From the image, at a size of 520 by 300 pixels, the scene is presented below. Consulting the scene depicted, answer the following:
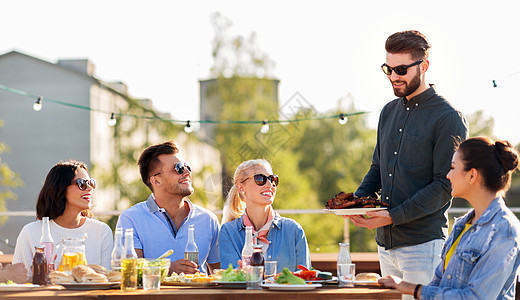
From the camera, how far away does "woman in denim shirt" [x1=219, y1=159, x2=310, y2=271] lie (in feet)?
13.1

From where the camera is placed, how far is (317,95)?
27.4m

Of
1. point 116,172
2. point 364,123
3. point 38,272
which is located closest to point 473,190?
point 38,272

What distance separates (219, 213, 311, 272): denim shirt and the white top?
2.27 ft

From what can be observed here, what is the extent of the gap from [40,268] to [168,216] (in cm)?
111

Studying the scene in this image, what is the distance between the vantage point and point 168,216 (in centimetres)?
435

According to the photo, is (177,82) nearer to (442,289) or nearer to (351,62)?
(351,62)

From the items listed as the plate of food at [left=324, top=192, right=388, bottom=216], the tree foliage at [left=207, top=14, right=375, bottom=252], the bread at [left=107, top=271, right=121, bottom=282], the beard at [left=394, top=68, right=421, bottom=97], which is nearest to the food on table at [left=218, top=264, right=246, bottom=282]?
the bread at [left=107, top=271, right=121, bottom=282]

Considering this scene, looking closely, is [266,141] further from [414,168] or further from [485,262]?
[485,262]

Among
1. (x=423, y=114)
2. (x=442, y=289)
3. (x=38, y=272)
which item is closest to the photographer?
(x=442, y=289)

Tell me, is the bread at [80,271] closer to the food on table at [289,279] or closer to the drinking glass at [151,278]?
the drinking glass at [151,278]

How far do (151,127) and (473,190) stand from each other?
21731 millimetres

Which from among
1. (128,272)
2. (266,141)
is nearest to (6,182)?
(266,141)

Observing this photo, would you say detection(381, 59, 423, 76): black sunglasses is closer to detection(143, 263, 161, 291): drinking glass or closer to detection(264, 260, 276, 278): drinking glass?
detection(264, 260, 276, 278): drinking glass

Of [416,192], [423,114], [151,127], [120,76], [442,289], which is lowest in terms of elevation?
[442,289]
